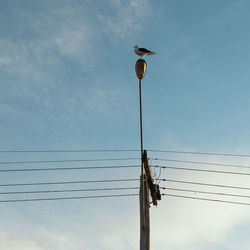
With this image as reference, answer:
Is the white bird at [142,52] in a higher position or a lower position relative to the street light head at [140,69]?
higher

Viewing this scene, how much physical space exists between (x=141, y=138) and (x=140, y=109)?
3.82 ft

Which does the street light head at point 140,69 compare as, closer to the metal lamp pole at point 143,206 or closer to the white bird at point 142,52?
the metal lamp pole at point 143,206

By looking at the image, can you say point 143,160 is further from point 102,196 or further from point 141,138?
point 102,196

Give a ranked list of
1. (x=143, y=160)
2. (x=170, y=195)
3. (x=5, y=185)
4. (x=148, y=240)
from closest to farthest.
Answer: (x=148, y=240), (x=143, y=160), (x=170, y=195), (x=5, y=185)

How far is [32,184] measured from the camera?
59.0 ft

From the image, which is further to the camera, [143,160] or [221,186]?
[221,186]

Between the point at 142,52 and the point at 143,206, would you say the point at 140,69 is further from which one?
the point at 143,206

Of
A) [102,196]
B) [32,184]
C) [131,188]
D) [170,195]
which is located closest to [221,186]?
[170,195]

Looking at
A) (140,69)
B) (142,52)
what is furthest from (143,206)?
(142,52)

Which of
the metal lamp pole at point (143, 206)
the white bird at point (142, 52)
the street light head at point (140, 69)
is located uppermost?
the white bird at point (142, 52)

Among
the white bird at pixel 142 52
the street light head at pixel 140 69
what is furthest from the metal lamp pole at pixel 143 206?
the white bird at pixel 142 52

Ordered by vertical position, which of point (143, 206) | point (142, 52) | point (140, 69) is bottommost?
point (143, 206)

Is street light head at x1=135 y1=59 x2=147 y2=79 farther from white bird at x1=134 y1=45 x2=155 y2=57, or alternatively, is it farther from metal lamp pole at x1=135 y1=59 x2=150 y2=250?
white bird at x1=134 y1=45 x2=155 y2=57

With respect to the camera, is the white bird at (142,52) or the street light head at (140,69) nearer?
the street light head at (140,69)
